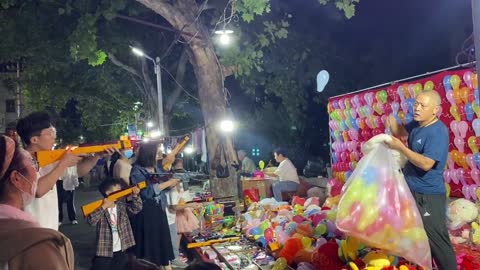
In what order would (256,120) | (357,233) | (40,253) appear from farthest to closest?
1. (256,120)
2. (357,233)
3. (40,253)

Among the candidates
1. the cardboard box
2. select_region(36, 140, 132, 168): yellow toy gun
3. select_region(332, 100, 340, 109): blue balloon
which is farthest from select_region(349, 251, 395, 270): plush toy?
the cardboard box

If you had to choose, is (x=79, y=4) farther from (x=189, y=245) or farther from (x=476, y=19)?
(x=476, y=19)

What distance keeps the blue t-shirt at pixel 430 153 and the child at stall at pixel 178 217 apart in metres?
4.20

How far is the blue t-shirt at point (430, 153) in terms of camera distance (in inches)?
161

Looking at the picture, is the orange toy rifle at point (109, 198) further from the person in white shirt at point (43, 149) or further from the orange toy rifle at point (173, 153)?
the orange toy rifle at point (173, 153)

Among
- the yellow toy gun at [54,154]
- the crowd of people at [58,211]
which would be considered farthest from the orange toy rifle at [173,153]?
the yellow toy gun at [54,154]

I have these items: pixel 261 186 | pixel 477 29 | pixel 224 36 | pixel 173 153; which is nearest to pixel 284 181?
pixel 261 186

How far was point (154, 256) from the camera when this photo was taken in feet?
19.8

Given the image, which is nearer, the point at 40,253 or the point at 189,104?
the point at 40,253

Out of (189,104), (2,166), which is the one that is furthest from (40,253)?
(189,104)

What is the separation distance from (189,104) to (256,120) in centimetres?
1081

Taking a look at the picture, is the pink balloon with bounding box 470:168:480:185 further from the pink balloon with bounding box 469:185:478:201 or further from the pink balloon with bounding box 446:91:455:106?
the pink balloon with bounding box 446:91:455:106

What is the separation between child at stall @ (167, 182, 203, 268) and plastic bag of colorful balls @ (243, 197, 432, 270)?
3.60ft

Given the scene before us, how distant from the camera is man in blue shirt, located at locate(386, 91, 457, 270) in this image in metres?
4.09
